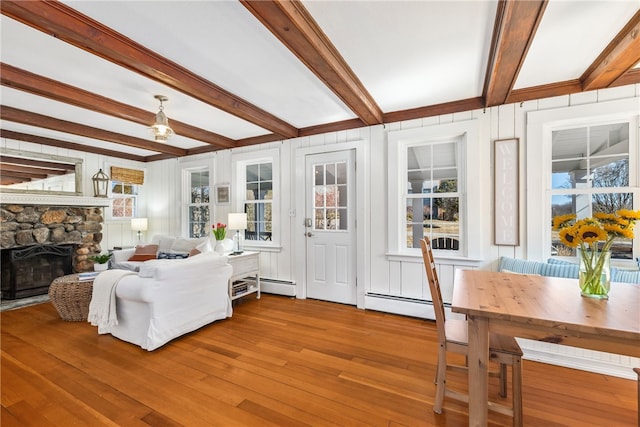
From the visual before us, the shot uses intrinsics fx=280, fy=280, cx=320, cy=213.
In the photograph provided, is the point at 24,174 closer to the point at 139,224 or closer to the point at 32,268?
the point at 32,268

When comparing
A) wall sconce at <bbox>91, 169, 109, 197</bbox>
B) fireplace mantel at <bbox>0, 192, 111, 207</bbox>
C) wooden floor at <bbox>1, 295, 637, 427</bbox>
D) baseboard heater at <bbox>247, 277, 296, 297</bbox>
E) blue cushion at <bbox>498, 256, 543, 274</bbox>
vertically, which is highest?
wall sconce at <bbox>91, 169, 109, 197</bbox>

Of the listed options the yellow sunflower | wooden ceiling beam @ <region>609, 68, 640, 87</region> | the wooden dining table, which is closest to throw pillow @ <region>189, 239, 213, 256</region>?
the wooden dining table

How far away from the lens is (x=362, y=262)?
11.7 feet

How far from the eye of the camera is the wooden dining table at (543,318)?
1.13 m

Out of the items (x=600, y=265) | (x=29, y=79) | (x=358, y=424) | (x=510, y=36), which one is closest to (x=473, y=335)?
(x=600, y=265)

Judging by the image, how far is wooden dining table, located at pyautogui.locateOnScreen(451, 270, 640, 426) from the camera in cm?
113

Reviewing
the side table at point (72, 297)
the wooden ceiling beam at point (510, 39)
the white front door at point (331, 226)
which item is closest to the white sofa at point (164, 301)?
the side table at point (72, 297)

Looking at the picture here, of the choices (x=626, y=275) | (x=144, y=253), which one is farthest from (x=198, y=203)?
(x=626, y=275)

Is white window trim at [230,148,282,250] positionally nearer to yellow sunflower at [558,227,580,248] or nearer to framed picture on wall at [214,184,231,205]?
framed picture on wall at [214,184,231,205]

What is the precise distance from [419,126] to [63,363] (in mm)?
4066

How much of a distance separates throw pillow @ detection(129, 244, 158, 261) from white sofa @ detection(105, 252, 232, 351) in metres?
1.54

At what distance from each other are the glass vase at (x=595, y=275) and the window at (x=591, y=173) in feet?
4.90

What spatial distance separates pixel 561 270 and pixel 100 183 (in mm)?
6476

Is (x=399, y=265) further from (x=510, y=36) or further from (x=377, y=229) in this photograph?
(x=510, y=36)
